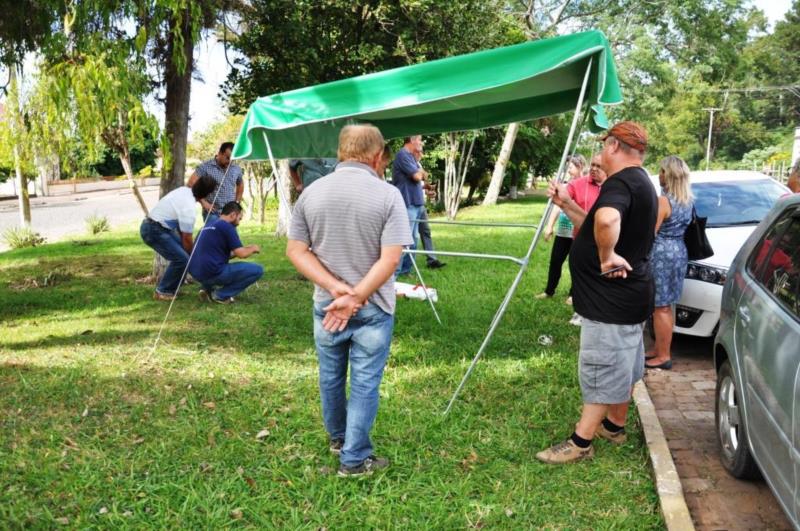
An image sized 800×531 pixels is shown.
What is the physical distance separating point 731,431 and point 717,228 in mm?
3116

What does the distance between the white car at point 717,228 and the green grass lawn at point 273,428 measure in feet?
3.62

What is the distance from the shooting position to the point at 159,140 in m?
6.09

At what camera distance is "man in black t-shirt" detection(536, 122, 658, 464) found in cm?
345

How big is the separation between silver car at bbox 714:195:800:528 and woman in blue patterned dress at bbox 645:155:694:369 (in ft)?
4.29

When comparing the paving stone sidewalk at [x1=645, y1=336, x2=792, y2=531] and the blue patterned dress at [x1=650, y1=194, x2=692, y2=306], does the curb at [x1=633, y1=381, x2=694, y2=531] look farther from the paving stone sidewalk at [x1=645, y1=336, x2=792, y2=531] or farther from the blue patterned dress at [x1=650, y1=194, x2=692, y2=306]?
the blue patterned dress at [x1=650, y1=194, x2=692, y2=306]

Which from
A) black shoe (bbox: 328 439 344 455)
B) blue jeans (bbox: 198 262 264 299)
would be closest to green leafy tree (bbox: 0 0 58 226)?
blue jeans (bbox: 198 262 264 299)

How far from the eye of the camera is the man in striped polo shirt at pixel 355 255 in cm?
326

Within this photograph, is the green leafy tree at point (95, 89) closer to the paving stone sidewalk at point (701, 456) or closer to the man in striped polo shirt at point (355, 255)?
the man in striped polo shirt at point (355, 255)

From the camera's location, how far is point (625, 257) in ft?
11.7

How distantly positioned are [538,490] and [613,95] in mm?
2351

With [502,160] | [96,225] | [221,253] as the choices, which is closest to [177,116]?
[221,253]

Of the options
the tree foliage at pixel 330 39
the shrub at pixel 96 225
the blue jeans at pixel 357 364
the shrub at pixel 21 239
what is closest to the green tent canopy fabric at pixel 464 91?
the blue jeans at pixel 357 364

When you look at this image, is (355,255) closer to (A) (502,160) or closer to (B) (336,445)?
(B) (336,445)

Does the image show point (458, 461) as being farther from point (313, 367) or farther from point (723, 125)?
point (723, 125)
